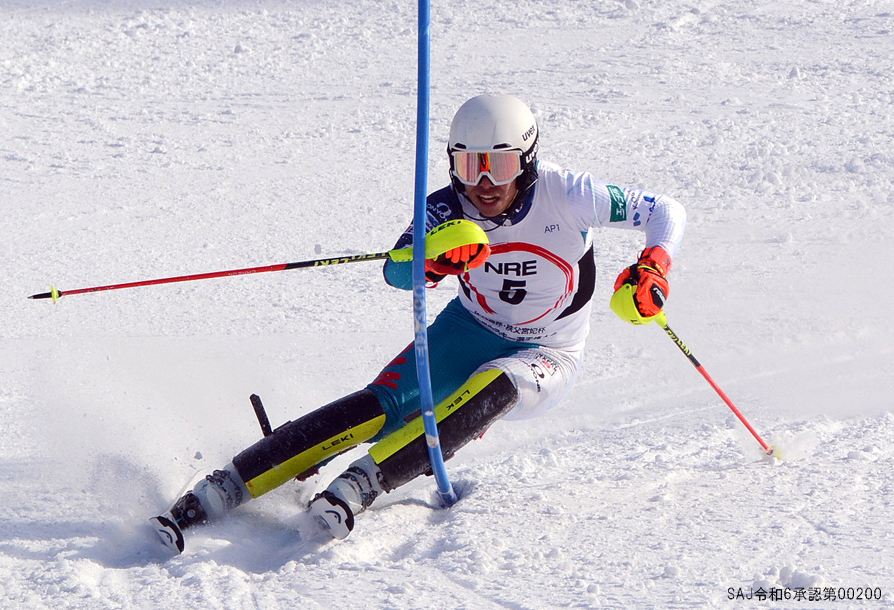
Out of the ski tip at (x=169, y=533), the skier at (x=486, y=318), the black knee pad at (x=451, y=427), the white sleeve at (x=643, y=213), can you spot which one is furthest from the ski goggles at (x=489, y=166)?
the ski tip at (x=169, y=533)

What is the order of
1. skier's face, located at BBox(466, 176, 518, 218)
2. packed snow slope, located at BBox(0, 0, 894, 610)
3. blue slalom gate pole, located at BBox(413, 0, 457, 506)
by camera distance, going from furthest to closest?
skier's face, located at BBox(466, 176, 518, 218) → blue slalom gate pole, located at BBox(413, 0, 457, 506) → packed snow slope, located at BBox(0, 0, 894, 610)

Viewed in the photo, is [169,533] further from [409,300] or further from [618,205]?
[409,300]

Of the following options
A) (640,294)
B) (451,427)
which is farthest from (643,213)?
(451,427)

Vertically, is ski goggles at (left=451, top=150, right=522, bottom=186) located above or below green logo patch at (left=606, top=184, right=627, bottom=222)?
above

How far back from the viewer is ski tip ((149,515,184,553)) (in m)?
3.05

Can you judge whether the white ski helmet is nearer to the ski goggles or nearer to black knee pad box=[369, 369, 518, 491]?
the ski goggles

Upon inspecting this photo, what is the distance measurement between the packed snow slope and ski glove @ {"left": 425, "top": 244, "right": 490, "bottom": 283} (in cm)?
85

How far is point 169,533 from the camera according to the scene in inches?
120

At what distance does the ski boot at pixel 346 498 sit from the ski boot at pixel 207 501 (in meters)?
0.33

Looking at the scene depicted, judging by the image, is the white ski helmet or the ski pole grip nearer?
the ski pole grip

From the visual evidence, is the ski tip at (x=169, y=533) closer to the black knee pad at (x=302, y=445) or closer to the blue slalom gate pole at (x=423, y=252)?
the black knee pad at (x=302, y=445)

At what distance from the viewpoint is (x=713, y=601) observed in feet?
8.64

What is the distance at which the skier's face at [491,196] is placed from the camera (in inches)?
137

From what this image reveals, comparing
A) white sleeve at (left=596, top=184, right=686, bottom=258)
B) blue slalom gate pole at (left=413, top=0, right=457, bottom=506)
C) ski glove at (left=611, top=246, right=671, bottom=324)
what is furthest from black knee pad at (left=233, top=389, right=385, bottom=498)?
white sleeve at (left=596, top=184, right=686, bottom=258)
